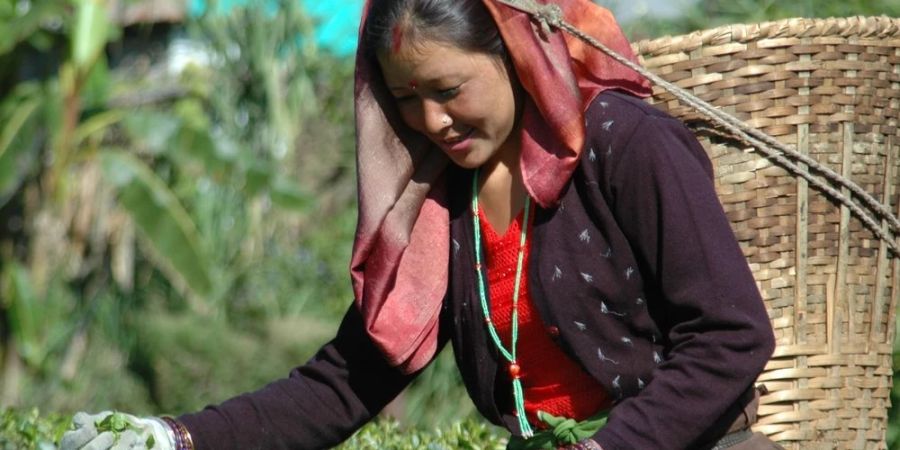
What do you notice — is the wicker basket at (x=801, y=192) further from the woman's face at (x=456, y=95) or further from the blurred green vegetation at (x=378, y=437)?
the blurred green vegetation at (x=378, y=437)

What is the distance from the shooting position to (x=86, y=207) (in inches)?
359

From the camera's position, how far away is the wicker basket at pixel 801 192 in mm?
2807

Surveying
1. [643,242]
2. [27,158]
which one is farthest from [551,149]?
[27,158]

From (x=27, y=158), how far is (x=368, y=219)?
6.24m

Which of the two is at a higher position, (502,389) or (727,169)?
(727,169)

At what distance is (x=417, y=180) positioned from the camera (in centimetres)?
284

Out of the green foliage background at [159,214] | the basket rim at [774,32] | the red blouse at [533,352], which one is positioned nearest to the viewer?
the red blouse at [533,352]

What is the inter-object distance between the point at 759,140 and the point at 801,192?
0.45 ft

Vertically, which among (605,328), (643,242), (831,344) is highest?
(643,242)

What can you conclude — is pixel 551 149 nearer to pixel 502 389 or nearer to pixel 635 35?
pixel 502 389

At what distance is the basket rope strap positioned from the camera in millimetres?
2596

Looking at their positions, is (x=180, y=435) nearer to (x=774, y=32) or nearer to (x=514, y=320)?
(x=514, y=320)

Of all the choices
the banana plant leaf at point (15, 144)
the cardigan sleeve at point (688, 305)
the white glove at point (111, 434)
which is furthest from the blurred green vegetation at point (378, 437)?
the banana plant leaf at point (15, 144)

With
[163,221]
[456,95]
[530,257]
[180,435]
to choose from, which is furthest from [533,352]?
[163,221]
